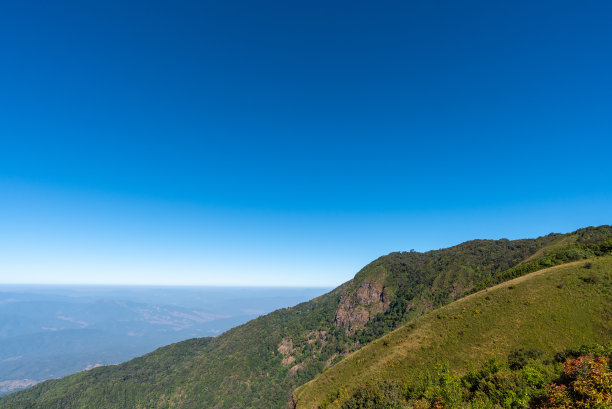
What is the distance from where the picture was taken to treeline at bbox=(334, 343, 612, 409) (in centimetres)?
1518

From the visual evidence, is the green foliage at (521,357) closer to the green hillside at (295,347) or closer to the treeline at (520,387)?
the treeline at (520,387)

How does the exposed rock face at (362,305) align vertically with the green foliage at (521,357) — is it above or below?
below

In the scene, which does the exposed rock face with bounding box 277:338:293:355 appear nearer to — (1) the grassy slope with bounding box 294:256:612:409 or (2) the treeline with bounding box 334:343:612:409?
(1) the grassy slope with bounding box 294:256:612:409

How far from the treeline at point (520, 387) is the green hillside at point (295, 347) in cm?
9247

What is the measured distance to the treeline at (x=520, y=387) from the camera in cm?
1518

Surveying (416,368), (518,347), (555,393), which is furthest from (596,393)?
(416,368)

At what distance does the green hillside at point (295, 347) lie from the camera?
127 metres

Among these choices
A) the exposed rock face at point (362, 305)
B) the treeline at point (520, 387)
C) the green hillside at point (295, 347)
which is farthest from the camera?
the exposed rock face at point (362, 305)

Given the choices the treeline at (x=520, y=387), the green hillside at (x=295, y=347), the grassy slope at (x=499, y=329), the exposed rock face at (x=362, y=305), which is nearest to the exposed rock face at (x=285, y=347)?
the green hillside at (x=295, y=347)

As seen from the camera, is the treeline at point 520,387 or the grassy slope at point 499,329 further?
the grassy slope at point 499,329

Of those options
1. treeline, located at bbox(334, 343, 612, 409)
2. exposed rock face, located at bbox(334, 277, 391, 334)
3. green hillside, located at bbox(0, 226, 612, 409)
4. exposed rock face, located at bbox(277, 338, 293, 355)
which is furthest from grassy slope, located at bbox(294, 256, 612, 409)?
exposed rock face, located at bbox(277, 338, 293, 355)

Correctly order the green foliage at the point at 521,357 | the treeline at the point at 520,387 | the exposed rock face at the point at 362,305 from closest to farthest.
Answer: the treeline at the point at 520,387 → the green foliage at the point at 521,357 → the exposed rock face at the point at 362,305

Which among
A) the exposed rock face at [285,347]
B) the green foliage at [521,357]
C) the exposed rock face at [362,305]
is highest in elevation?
the green foliage at [521,357]

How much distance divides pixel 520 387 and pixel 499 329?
2251 cm
